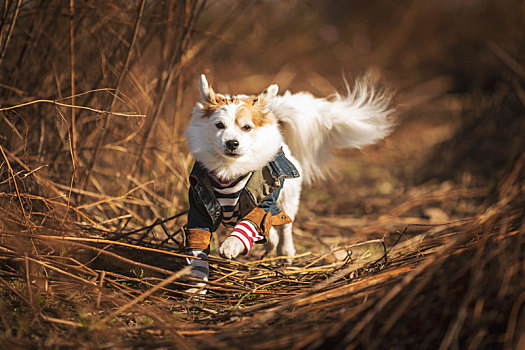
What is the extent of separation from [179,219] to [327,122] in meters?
1.23

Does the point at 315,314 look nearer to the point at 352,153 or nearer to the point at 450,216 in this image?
the point at 450,216

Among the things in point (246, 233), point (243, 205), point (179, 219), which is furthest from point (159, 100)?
point (246, 233)

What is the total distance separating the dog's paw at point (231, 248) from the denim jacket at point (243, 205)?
5.3 inches

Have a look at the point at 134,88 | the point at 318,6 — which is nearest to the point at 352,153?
the point at 134,88

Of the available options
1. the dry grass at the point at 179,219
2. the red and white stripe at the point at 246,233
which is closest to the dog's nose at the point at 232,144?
the red and white stripe at the point at 246,233

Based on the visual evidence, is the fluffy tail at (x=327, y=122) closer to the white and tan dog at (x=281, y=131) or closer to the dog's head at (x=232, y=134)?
the white and tan dog at (x=281, y=131)

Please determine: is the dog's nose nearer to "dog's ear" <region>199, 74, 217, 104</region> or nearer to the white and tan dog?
the white and tan dog

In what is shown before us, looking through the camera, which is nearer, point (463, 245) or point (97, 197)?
point (463, 245)

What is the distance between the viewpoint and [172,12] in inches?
110

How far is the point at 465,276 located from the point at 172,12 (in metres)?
2.19

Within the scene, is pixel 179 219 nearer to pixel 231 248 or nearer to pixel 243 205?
pixel 243 205

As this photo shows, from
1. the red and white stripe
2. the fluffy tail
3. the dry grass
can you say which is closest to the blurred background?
the dry grass

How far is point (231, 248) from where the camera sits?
177 centimetres

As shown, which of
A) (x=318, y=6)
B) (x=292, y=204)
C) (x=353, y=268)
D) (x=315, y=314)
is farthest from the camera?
(x=318, y=6)
